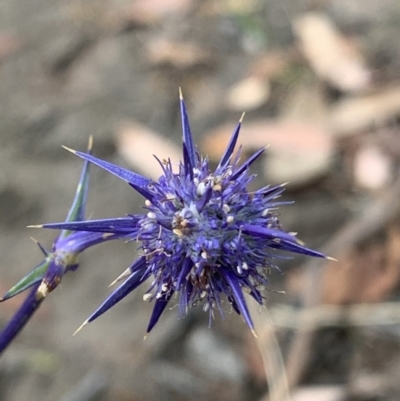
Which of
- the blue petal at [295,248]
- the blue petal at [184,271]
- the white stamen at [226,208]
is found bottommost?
the blue petal at [295,248]

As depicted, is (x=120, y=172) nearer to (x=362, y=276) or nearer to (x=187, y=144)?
(x=187, y=144)

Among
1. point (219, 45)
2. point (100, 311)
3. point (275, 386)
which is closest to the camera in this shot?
point (100, 311)

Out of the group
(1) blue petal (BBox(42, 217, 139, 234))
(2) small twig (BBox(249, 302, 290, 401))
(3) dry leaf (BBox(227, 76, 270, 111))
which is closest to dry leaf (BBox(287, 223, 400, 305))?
(2) small twig (BBox(249, 302, 290, 401))

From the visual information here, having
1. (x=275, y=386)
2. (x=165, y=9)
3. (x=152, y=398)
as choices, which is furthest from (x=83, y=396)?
(x=165, y=9)

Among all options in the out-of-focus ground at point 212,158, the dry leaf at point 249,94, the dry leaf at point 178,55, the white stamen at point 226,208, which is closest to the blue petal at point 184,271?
the white stamen at point 226,208

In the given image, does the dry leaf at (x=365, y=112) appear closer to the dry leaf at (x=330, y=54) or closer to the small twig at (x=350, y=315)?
the dry leaf at (x=330, y=54)

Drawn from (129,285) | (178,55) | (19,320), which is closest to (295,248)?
(129,285)

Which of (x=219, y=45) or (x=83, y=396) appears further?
(x=219, y=45)

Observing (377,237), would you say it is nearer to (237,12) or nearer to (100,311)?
(237,12)

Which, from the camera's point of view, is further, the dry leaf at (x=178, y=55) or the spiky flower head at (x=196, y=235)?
the dry leaf at (x=178, y=55)
